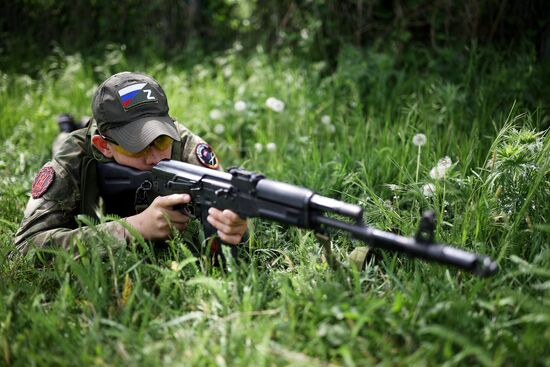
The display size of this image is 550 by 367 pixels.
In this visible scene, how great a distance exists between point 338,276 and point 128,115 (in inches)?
46.5

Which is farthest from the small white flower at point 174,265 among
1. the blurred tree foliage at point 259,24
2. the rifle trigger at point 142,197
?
the blurred tree foliage at point 259,24

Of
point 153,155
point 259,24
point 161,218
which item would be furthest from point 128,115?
point 259,24

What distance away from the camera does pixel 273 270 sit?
232cm

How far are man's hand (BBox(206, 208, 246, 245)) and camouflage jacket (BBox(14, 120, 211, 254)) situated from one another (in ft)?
1.47

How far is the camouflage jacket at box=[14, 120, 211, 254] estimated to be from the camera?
7.70 ft

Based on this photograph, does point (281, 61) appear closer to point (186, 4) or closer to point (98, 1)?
point (186, 4)

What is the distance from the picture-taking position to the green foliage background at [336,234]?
5.56 ft

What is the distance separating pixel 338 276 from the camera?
2.06 metres

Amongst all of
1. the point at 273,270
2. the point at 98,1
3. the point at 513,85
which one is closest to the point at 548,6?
the point at 513,85

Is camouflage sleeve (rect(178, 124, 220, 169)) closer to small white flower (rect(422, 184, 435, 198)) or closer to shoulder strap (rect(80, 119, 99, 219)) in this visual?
shoulder strap (rect(80, 119, 99, 219))

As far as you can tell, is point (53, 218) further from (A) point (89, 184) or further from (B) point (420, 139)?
(B) point (420, 139)

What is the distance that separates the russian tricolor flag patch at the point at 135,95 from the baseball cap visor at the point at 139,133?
83mm

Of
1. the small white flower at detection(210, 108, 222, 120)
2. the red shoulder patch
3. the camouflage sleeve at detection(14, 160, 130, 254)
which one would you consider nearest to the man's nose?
the camouflage sleeve at detection(14, 160, 130, 254)

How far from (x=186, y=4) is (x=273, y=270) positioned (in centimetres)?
493
